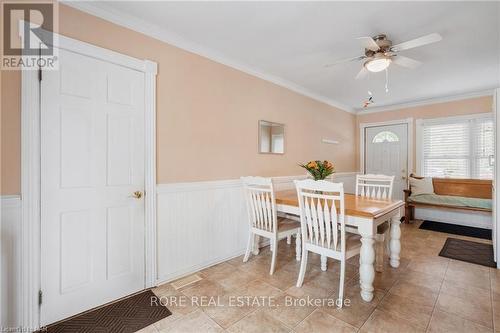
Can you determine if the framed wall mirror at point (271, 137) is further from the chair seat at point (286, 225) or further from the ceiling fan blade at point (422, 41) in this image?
the ceiling fan blade at point (422, 41)

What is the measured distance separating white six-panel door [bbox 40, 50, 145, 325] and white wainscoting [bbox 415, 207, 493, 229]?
16.7 ft

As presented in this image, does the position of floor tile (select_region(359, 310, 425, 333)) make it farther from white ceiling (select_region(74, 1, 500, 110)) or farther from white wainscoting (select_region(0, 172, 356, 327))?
white ceiling (select_region(74, 1, 500, 110))

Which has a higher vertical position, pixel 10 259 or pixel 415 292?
pixel 10 259

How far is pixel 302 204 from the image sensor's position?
6.95 feet

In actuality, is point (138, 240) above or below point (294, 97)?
below

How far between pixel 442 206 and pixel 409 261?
1.99 m

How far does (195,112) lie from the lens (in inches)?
95.5

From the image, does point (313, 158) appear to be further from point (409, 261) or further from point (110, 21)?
point (110, 21)

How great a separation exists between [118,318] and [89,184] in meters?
1.05

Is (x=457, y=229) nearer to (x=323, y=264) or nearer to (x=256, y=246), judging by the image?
(x=323, y=264)

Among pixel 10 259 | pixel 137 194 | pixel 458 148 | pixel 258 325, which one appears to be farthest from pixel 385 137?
pixel 10 259

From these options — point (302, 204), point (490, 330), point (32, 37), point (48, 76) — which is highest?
point (32, 37)

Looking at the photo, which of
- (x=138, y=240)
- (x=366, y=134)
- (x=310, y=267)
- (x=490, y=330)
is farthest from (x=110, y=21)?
(x=366, y=134)

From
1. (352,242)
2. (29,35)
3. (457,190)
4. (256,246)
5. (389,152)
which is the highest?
(29,35)
